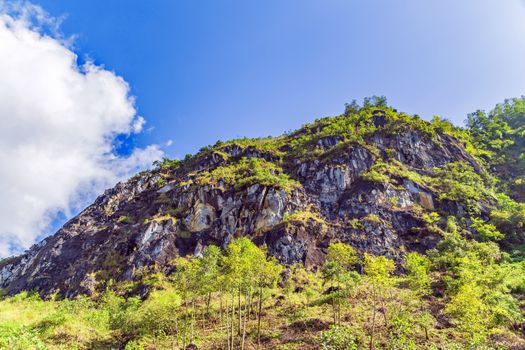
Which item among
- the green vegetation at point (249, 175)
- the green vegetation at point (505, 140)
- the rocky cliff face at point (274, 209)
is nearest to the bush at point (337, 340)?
the rocky cliff face at point (274, 209)

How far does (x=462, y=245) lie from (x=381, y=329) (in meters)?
22.7

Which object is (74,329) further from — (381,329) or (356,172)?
(356,172)

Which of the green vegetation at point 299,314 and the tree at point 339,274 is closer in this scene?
the green vegetation at point 299,314

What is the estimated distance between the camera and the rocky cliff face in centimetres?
5306

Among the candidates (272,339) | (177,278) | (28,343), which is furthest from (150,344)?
(28,343)

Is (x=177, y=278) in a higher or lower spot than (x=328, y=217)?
lower

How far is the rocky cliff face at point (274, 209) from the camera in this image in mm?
53062

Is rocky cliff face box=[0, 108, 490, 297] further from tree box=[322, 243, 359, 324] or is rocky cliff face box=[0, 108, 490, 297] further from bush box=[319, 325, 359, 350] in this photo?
bush box=[319, 325, 359, 350]

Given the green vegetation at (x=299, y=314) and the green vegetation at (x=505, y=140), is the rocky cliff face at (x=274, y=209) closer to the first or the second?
the green vegetation at (x=505, y=140)

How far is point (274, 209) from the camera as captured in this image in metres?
58.2

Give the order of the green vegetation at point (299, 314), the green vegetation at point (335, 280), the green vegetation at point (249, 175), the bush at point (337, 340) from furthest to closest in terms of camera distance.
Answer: the green vegetation at point (249, 175)
the green vegetation at point (335, 280)
the green vegetation at point (299, 314)
the bush at point (337, 340)

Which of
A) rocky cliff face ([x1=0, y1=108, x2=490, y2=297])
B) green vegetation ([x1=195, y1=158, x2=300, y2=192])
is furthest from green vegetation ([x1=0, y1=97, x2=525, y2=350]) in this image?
rocky cliff face ([x1=0, y1=108, x2=490, y2=297])

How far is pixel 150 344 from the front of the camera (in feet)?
87.7

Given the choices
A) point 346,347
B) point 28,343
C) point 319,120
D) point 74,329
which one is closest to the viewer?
point 346,347
